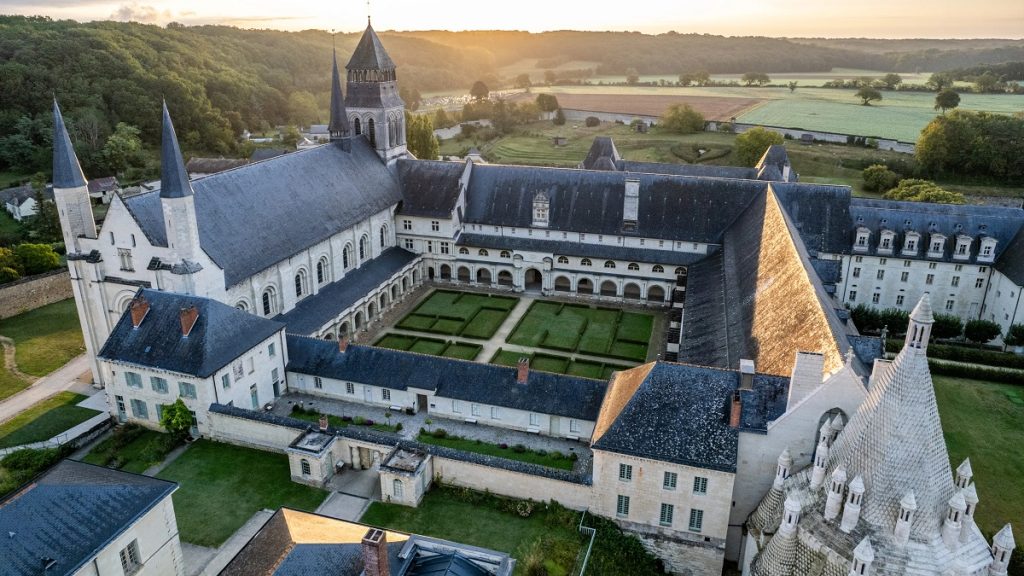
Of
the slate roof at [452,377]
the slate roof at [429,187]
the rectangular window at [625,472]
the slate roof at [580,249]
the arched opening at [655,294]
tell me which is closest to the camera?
the rectangular window at [625,472]

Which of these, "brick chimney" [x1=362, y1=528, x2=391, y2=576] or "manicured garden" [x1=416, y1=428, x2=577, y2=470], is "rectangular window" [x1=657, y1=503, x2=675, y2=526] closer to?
"manicured garden" [x1=416, y1=428, x2=577, y2=470]

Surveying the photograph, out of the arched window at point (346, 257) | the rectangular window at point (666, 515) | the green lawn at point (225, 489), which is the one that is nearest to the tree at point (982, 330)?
the rectangular window at point (666, 515)

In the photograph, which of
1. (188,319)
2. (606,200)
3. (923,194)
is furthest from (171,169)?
(923,194)

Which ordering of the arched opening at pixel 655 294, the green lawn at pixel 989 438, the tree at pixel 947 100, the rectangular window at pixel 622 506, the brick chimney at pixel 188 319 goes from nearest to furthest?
the rectangular window at pixel 622 506
the green lawn at pixel 989 438
the brick chimney at pixel 188 319
the arched opening at pixel 655 294
the tree at pixel 947 100

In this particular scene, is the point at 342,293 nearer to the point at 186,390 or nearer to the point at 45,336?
the point at 186,390

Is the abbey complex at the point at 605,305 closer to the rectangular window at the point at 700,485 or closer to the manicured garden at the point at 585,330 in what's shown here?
the rectangular window at the point at 700,485

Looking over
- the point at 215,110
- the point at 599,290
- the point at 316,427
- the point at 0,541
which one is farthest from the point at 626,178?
the point at 215,110

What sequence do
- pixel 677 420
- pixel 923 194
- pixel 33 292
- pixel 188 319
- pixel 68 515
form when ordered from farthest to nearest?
pixel 923 194 → pixel 33 292 → pixel 188 319 → pixel 677 420 → pixel 68 515

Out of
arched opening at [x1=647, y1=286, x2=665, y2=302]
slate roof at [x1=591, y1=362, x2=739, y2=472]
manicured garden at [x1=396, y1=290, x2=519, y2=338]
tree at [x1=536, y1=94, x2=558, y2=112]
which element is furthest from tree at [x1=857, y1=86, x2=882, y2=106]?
slate roof at [x1=591, y1=362, x2=739, y2=472]
